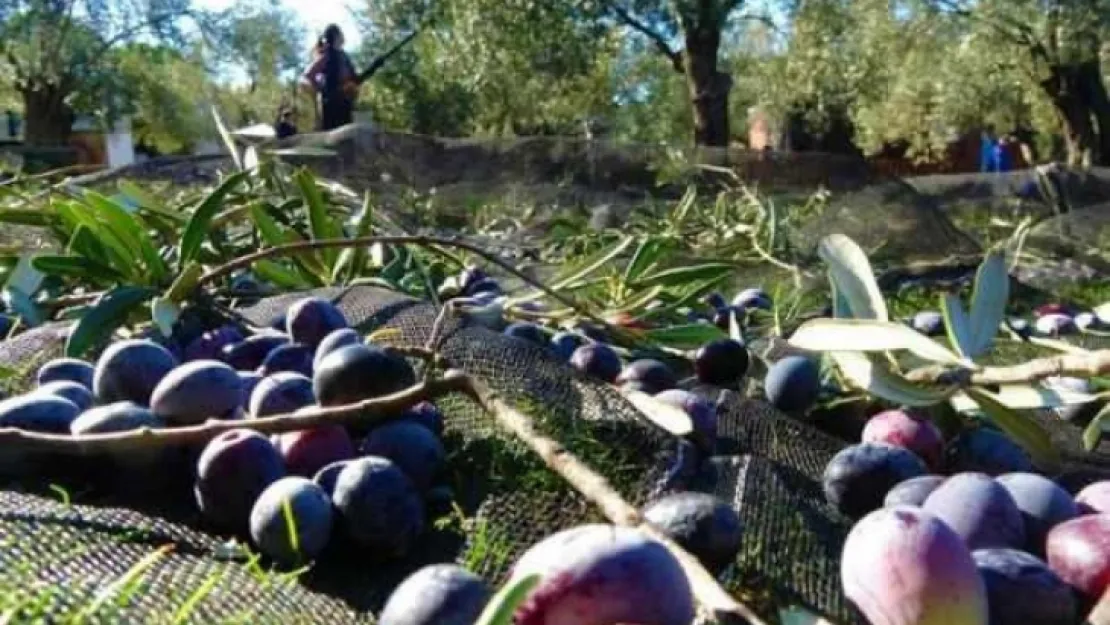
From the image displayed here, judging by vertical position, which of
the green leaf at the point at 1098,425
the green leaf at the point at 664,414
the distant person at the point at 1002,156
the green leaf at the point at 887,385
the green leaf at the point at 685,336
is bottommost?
the distant person at the point at 1002,156

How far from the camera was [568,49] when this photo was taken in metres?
14.9

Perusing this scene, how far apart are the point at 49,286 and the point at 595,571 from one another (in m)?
1.14

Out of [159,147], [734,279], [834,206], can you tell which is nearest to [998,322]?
[734,279]

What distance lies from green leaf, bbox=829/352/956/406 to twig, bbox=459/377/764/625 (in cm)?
29

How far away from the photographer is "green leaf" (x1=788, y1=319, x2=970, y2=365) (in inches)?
33.5

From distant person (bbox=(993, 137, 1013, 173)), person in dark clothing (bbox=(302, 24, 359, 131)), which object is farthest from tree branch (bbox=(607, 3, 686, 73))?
person in dark clothing (bbox=(302, 24, 359, 131))

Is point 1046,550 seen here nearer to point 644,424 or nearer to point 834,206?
point 644,424

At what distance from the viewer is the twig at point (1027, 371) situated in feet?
2.23

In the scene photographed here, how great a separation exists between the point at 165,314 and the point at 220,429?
0.35 m

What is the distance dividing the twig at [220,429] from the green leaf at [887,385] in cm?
30

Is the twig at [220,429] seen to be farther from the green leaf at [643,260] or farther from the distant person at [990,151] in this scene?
the distant person at [990,151]

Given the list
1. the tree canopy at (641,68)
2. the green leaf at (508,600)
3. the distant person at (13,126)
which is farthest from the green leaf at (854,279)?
the distant person at (13,126)

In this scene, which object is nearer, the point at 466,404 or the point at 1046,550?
the point at 1046,550

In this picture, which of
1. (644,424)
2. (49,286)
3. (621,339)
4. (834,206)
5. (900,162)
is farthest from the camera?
(900,162)
